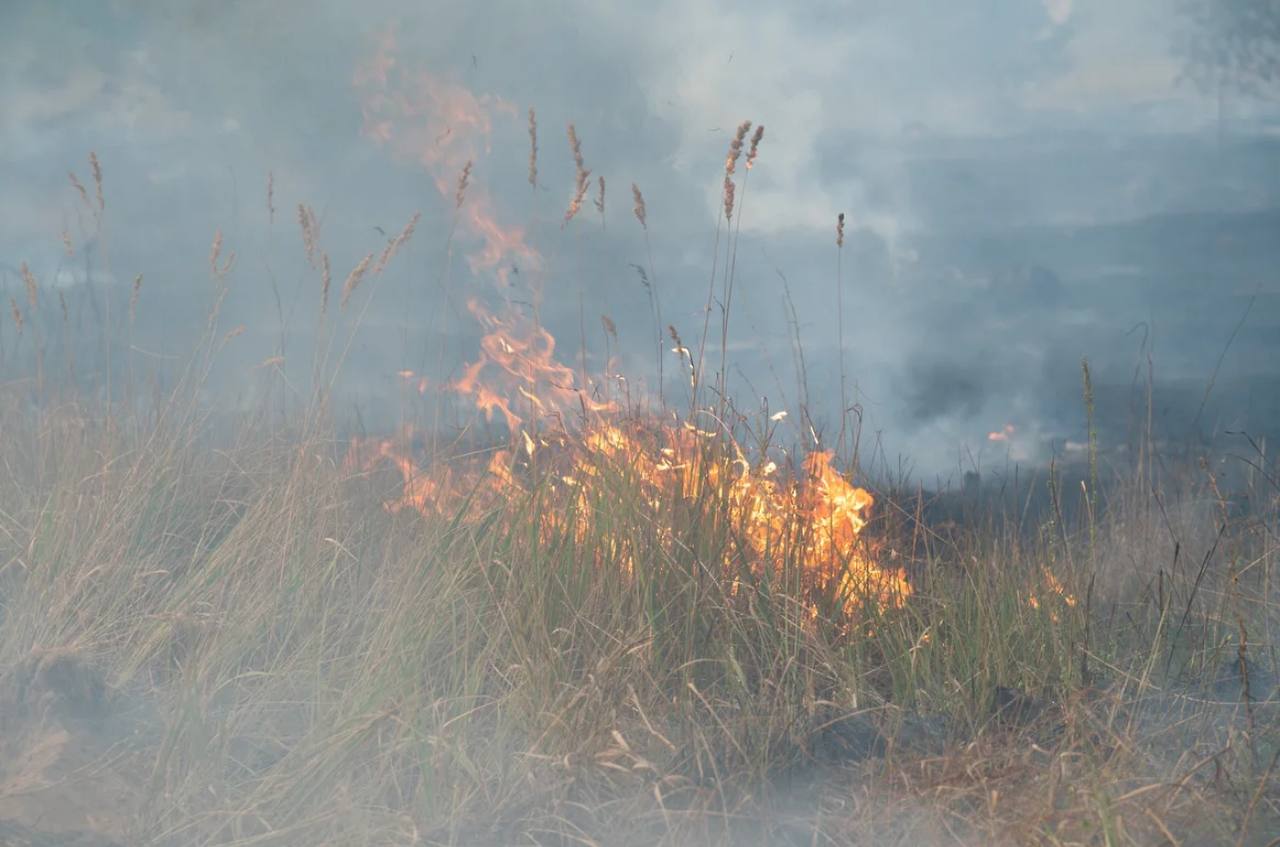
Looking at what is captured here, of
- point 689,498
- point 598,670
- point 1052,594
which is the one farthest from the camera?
point 1052,594

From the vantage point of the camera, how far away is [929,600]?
12.1ft

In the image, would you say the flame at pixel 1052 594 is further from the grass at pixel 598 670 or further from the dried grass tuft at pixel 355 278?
the dried grass tuft at pixel 355 278

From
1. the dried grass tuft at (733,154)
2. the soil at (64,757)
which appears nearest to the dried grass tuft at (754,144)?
the dried grass tuft at (733,154)

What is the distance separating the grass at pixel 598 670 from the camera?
2670 millimetres

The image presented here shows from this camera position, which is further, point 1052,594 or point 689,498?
point 1052,594

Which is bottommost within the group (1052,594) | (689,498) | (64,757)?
(64,757)

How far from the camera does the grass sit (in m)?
2.67

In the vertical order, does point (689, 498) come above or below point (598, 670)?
above

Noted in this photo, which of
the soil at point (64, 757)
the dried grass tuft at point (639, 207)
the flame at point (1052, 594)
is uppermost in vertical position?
the dried grass tuft at point (639, 207)

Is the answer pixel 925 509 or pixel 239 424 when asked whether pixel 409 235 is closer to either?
pixel 239 424

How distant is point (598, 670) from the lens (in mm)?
2893

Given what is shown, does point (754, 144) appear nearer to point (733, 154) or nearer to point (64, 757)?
point (733, 154)

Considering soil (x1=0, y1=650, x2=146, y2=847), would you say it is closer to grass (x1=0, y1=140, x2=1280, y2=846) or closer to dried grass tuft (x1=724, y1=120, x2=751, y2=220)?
grass (x1=0, y1=140, x2=1280, y2=846)

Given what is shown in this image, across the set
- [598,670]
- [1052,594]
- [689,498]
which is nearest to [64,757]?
[598,670]
